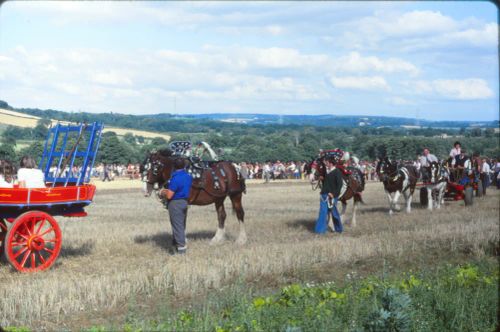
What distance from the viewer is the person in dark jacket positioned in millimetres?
17078

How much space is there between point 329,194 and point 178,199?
4820 millimetres

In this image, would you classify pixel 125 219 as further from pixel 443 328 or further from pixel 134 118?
pixel 134 118

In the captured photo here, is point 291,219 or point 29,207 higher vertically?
point 29,207

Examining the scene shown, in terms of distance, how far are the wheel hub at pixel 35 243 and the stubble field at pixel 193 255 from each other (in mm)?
466

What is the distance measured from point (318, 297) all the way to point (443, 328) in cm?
162

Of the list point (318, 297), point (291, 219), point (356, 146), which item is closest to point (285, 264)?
point (318, 297)

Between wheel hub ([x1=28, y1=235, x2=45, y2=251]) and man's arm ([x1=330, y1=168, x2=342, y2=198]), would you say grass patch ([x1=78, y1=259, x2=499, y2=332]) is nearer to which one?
wheel hub ([x1=28, y1=235, x2=45, y2=251])

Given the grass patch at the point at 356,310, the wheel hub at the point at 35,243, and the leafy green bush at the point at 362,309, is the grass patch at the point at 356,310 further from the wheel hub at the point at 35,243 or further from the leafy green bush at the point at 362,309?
the wheel hub at the point at 35,243

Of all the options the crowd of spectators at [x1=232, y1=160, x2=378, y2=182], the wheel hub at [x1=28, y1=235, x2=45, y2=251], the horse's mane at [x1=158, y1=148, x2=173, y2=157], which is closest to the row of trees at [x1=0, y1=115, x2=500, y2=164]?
the crowd of spectators at [x1=232, y1=160, x2=378, y2=182]

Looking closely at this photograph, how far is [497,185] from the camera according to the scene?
37.9 m

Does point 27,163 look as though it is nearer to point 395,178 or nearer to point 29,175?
point 29,175

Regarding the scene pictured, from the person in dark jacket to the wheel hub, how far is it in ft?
25.0

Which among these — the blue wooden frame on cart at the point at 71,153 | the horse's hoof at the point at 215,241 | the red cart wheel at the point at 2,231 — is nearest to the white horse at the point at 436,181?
the horse's hoof at the point at 215,241

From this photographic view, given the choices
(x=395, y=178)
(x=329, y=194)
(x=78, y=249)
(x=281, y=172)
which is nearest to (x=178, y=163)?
(x=78, y=249)
